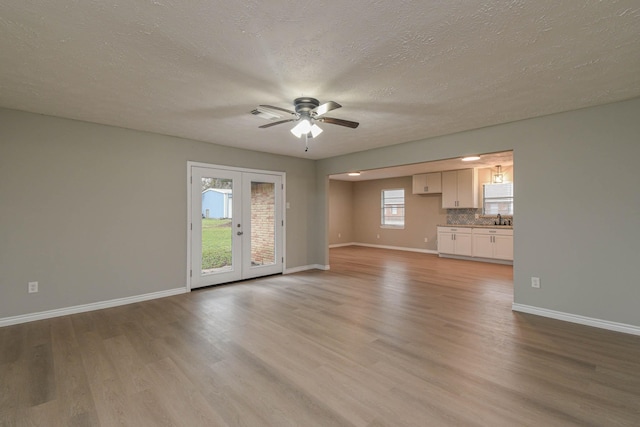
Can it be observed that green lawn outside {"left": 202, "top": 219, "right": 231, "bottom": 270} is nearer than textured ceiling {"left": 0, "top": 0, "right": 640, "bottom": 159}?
No

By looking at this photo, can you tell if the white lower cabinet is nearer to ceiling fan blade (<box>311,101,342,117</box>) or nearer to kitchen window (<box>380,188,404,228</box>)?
kitchen window (<box>380,188,404,228</box>)

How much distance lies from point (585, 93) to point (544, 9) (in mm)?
1848

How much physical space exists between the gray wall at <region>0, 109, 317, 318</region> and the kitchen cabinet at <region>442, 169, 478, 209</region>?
6.46 meters

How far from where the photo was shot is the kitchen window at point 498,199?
25.2 feet

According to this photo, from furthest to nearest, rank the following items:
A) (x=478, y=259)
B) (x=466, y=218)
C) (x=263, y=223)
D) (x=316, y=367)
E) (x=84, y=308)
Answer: (x=466, y=218) < (x=478, y=259) < (x=263, y=223) < (x=84, y=308) < (x=316, y=367)

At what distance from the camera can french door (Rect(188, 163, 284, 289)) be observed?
16.5 feet

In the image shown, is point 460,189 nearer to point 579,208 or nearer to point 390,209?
Answer: point 390,209

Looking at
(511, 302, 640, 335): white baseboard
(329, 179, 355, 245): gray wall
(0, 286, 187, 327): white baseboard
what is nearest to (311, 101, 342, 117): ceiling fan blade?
(511, 302, 640, 335): white baseboard

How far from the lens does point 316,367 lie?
2.52m

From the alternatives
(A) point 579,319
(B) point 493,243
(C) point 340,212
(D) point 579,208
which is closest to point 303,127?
(D) point 579,208

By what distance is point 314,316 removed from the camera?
3.73m

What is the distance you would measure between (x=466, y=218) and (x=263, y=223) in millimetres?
5891

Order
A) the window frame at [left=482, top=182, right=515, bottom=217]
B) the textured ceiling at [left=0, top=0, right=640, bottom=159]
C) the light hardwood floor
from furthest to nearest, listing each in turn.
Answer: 1. the window frame at [left=482, top=182, right=515, bottom=217]
2. the light hardwood floor
3. the textured ceiling at [left=0, top=0, right=640, bottom=159]

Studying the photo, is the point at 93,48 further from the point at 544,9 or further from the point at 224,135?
the point at 544,9
